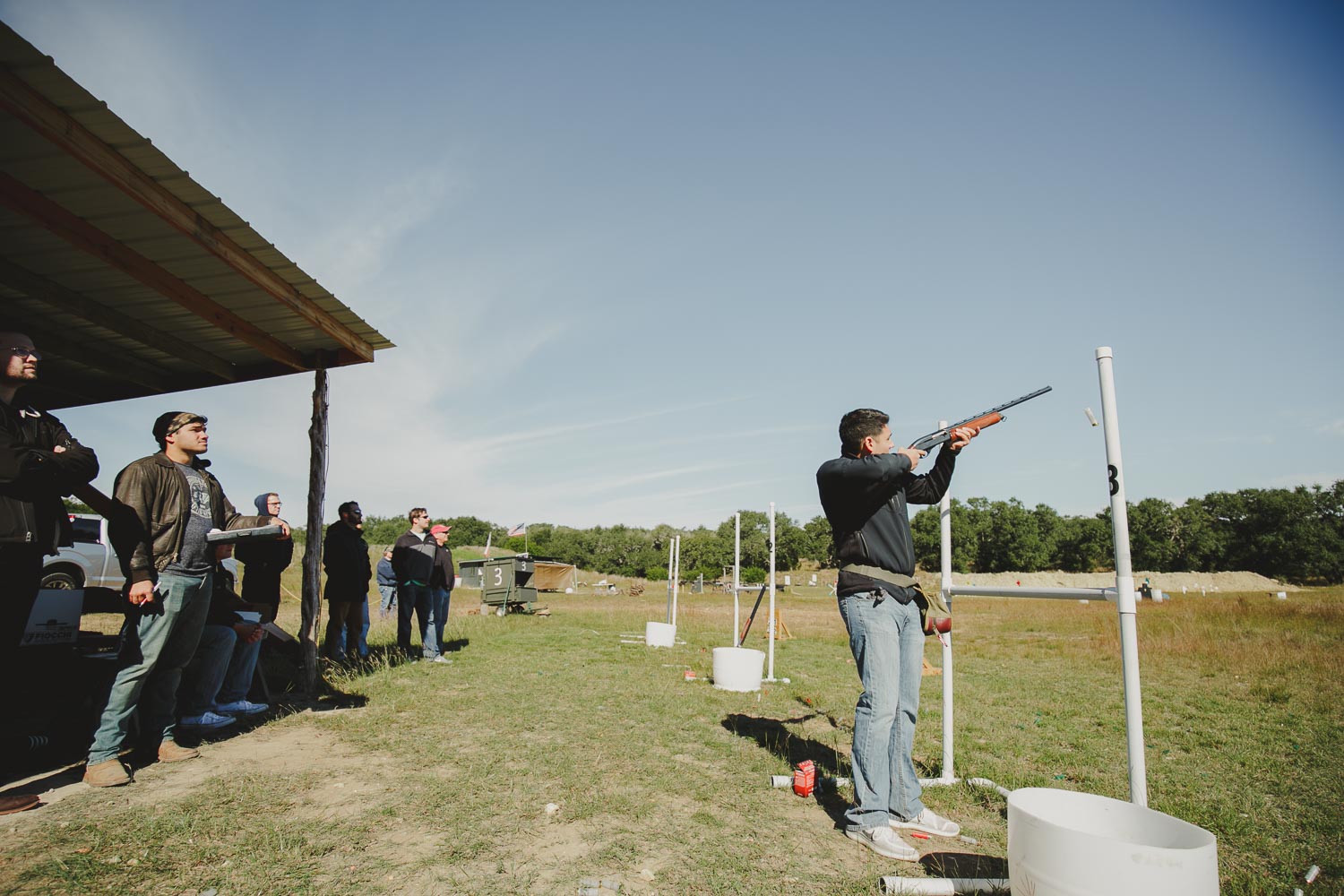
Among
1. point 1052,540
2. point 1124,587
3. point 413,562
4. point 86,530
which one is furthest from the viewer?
point 1052,540

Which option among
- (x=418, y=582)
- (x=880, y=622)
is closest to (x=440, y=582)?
(x=418, y=582)

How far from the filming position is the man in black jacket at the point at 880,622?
341 centimetres

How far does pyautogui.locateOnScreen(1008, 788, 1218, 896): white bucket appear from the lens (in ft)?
6.28

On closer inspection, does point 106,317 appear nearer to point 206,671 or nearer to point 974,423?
point 206,671

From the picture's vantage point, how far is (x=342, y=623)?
8.66 m

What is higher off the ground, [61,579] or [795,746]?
[61,579]

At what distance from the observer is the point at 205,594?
428 cm

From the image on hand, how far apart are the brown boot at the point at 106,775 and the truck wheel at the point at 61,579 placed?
11.2 metres

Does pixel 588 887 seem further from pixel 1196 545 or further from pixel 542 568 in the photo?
pixel 1196 545

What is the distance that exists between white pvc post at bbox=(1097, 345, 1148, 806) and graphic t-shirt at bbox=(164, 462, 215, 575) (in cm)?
502

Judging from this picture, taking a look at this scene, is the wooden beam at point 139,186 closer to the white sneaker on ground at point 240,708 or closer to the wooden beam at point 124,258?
the wooden beam at point 124,258

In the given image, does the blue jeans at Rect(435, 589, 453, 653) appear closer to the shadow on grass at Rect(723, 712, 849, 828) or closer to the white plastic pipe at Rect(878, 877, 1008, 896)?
the shadow on grass at Rect(723, 712, 849, 828)

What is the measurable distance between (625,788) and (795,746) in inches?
70.7

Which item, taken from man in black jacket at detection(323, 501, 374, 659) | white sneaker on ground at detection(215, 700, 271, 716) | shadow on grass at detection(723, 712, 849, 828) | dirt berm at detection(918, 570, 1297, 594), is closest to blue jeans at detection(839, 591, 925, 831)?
shadow on grass at detection(723, 712, 849, 828)
